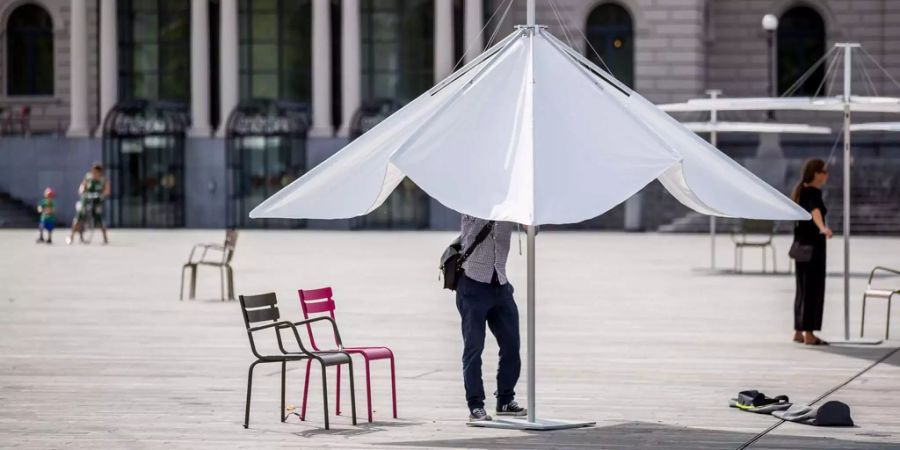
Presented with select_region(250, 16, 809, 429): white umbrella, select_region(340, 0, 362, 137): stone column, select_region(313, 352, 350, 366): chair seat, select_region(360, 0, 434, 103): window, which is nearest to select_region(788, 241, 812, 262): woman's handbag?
select_region(250, 16, 809, 429): white umbrella

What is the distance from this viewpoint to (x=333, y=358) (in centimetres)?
1258

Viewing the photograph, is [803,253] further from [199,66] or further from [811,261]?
[199,66]

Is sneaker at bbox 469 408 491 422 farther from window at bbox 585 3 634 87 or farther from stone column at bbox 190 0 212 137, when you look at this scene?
stone column at bbox 190 0 212 137

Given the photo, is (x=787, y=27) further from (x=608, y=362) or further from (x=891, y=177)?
(x=608, y=362)

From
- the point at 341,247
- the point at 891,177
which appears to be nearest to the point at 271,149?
the point at 341,247

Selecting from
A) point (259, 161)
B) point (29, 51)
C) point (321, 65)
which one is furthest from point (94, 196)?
point (29, 51)

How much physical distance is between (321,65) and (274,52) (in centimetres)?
280

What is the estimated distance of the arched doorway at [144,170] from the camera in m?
58.0

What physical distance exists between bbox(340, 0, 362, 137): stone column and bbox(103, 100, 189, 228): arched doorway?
5.65 m

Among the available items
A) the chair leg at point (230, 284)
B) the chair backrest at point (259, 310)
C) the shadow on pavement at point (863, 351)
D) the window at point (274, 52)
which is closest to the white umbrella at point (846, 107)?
the shadow on pavement at point (863, 351)

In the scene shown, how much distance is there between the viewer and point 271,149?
57812mm

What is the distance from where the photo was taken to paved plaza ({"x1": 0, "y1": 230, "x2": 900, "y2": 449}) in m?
12.5

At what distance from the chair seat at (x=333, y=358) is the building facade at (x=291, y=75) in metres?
42.7

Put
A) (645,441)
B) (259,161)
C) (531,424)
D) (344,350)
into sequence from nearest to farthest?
(645,441) → (531,424) → (344,350) → (259,161)
